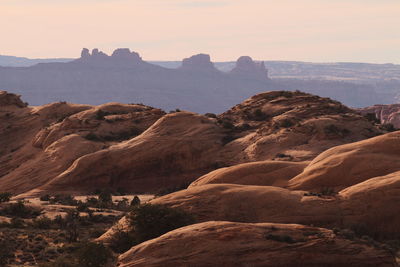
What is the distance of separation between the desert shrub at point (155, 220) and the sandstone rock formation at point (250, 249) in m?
3.11

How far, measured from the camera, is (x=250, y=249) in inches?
931

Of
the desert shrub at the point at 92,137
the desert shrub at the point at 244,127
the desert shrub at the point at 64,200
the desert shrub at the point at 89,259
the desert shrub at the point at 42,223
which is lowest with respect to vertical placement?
the desert shrub at the point at 64,200

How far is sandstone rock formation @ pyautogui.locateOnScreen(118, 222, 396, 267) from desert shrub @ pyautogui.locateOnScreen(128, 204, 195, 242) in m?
3.11

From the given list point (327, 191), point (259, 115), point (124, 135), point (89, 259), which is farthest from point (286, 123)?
point (89, 259)

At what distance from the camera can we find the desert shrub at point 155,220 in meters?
27.8

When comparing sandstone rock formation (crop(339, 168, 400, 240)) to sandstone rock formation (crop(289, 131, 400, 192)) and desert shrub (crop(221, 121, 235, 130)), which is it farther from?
desert shrub (crop(221, 121, 235, 130))

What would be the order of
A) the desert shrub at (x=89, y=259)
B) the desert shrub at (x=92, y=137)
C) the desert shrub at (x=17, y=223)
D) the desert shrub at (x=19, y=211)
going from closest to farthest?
the desert shrub at (x=89, y=259) < the desert shrub at (x=17, y=223) < the desert shrub at (x=19, y=211) < the desert shrub at (x=92, y=137)

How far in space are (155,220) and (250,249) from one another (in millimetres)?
5637

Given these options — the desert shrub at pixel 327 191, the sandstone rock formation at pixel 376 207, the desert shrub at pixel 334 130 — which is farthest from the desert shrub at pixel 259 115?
the sandstone rock formation at pixel 376 207

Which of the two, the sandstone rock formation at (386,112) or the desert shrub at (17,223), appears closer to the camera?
the desert shrub at (17,223)

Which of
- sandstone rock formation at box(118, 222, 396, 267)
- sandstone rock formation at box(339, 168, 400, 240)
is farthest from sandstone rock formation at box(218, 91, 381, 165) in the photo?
sandstone rock formation at box(118, 222, 396, 267)

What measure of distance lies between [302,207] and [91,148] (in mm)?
35440

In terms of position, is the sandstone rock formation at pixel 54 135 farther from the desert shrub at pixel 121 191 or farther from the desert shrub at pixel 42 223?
the desert shrub at pixel 42 223

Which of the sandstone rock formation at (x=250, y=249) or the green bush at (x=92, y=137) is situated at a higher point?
the sandstone rock formation at (x=250, y=249)
